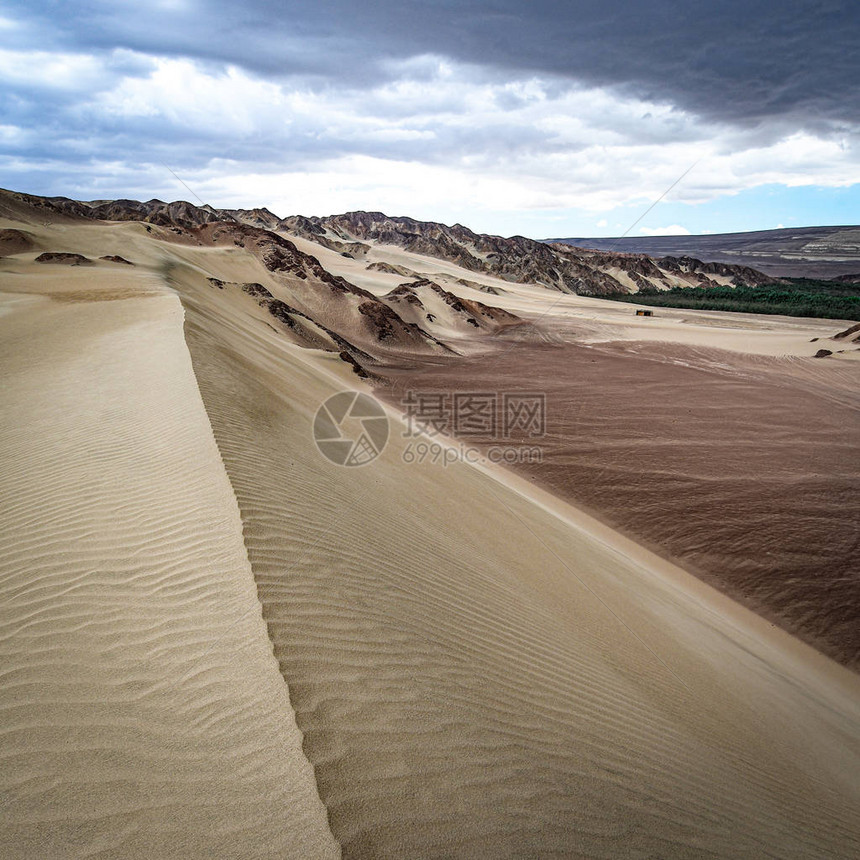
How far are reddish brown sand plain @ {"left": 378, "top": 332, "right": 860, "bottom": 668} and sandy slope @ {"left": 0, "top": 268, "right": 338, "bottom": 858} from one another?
775cm

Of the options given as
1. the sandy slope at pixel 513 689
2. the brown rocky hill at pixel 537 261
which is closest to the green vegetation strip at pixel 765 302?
the brown rocky hill at pixel 537 261

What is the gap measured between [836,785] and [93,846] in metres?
5.27

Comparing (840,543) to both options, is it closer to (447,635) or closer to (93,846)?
(447,635)

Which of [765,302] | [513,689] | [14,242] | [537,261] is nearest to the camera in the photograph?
[513,689]

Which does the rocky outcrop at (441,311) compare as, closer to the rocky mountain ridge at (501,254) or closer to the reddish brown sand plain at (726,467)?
the reddish brown sand plain at (726,467)

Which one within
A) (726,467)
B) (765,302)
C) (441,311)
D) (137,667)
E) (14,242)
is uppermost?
(765,302)

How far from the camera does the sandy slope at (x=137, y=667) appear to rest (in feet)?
7.13

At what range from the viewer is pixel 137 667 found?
3035 mm

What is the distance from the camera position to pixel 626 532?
10438 millimetres

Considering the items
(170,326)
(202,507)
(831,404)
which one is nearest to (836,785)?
(202,507)

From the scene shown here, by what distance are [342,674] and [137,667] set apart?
1.08 m

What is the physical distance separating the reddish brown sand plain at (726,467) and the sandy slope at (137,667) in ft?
25.4

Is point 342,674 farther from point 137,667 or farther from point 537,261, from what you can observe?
point 537,261

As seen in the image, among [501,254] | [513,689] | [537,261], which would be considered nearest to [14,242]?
[513,689]
